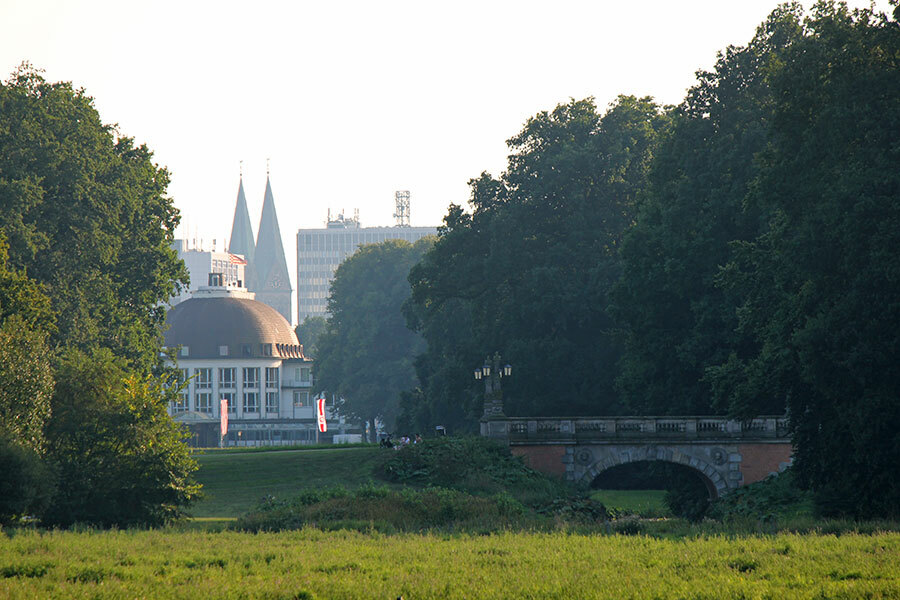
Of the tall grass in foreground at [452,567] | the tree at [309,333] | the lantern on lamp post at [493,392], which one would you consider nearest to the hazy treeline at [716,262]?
the lantern on lamp post at [493,392]

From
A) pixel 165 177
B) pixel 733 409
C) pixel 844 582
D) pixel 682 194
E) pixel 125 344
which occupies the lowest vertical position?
pixel 844 582

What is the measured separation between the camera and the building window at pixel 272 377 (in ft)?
464

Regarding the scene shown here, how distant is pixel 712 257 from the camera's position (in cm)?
5006

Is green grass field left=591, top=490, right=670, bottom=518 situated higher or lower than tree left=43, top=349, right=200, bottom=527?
lower

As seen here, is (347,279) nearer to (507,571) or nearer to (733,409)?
(733,409)

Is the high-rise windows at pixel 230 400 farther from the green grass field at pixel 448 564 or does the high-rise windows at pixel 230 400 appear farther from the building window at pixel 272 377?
the green grass field at pixel 448 564

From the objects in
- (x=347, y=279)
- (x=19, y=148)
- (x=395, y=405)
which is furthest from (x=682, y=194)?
(x=347, y=279)

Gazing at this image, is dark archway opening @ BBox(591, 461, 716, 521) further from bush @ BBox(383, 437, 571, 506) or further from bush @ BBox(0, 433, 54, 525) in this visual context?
bush @ BBox(0, 433, 54, 525)

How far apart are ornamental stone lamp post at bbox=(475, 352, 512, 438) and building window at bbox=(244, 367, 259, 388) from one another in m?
85.6

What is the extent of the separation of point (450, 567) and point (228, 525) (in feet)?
42.2

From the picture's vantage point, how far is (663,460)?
49.1 metres

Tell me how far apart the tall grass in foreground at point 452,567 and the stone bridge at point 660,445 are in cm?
1927

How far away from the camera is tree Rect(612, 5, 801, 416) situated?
49.7 meters

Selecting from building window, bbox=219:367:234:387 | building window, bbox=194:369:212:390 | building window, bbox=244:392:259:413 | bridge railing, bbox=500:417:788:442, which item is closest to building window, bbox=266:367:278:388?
building window, bbox=244:392:259:413
